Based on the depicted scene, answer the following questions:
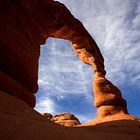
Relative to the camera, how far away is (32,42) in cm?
1291

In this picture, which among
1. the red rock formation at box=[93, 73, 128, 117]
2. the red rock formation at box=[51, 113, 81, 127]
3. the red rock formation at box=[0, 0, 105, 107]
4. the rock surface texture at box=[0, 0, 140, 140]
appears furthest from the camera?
the red rock formation at box=[51, 113, 81, 127]

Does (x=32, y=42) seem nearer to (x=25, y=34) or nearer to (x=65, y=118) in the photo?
(x=25, y=34)

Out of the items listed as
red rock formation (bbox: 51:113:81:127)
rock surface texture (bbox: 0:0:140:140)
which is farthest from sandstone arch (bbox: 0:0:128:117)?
red rock formation (bbox: 51:113:81:127)

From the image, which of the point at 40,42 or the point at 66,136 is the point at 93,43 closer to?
the point at 40,42

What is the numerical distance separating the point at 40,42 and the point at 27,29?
209 cm

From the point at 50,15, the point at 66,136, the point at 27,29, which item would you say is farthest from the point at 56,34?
the point at 66,136

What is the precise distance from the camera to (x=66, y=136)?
4434mm

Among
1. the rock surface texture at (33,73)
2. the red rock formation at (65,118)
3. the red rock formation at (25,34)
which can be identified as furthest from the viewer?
the red rock formation at (65,118)

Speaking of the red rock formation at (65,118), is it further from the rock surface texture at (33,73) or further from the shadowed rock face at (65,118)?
the rock surface texture at (33,73)

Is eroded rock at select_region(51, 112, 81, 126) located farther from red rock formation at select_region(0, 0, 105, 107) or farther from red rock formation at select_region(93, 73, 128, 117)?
red rock formation at select_region(0, 0, 105, 107)

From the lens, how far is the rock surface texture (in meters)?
4.60

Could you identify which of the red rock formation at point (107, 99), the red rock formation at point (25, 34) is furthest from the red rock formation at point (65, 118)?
the red rock formation at point (25, 34)

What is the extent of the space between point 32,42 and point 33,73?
2034mm

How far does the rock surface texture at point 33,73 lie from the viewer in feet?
15.1
